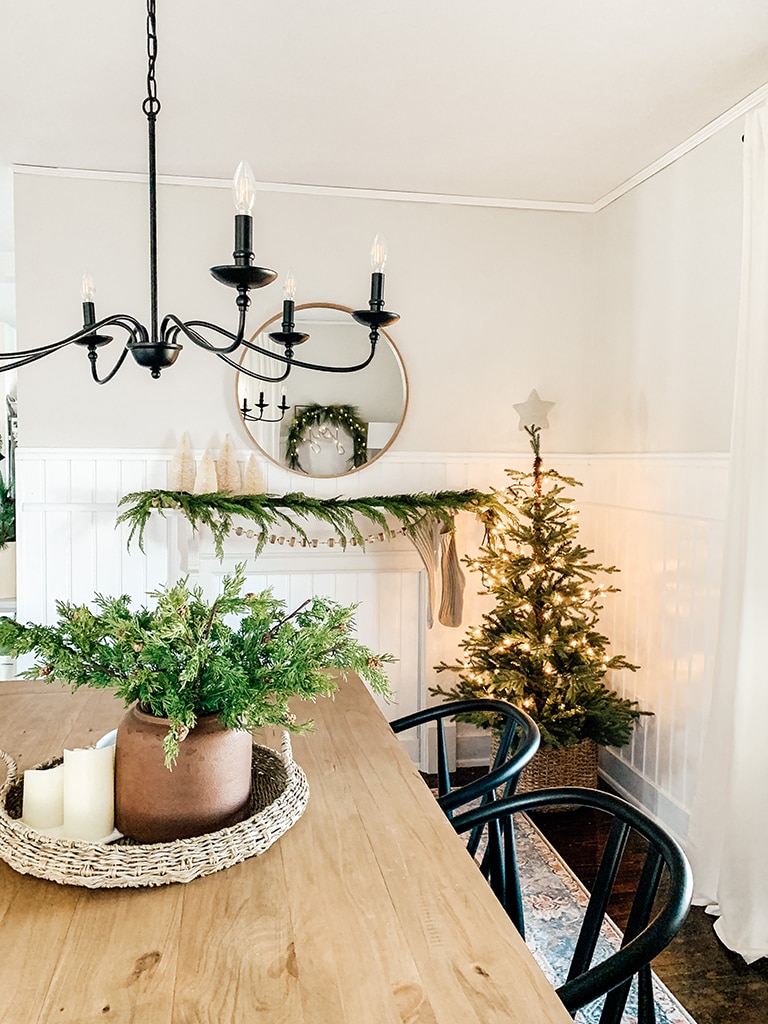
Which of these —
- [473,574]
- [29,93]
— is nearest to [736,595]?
[473,574]

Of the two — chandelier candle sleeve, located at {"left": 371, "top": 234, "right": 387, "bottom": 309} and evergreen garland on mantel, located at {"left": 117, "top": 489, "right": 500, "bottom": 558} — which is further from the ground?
chandelier candle sleeve, located at {"left": 371, "top": 234, "right": 387, "bottom": 309}

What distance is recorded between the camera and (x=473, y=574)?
368cm

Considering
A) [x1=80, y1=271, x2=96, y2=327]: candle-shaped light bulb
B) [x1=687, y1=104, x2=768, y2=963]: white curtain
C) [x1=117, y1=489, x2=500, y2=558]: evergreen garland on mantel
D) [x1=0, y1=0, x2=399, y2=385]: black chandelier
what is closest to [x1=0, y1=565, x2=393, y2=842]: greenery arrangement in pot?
[x1=0, y1=0, x2=399, y2=385]: black chandelier

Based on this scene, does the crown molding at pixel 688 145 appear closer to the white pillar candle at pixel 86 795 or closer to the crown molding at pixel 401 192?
the crown molding at pixel 401 192

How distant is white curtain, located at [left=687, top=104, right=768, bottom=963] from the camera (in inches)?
94.0

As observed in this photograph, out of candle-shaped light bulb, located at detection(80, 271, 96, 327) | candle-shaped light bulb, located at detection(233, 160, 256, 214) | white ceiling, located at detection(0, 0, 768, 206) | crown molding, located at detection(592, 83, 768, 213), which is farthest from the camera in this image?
crown molding, located at detection(592, 83, 768, 213)

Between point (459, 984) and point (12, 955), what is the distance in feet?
1.74

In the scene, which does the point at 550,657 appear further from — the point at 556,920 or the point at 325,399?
the point at 325,399

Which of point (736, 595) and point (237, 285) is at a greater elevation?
point (237, 285)

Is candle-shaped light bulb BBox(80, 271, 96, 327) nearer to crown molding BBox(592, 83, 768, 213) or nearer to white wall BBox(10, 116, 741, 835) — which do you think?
white wall BBox(10, 116, 741, 835)

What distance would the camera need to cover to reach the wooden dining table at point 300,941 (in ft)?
2.99

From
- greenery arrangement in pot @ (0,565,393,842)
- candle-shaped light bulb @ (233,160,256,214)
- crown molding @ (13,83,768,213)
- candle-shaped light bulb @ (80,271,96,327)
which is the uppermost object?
crown molding @ (13,83,768,213)

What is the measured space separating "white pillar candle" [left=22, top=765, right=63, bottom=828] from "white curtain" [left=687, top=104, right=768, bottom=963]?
6.28ft

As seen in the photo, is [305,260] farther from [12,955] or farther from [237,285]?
[12,955]
